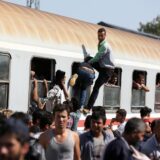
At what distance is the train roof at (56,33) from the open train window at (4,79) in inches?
10.7

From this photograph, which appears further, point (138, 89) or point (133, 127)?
point (138, 89)

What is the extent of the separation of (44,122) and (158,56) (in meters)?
7.46

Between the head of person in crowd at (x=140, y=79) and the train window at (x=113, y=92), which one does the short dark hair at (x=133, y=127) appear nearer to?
the train window at (x=113, y=92)

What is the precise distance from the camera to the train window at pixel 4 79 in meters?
7.34

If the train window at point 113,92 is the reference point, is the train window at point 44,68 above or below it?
above

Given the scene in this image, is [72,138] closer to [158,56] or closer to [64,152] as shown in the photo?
[64,152]

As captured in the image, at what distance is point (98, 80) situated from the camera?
9.54 m

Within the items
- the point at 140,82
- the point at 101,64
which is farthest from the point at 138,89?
the point at 101,64

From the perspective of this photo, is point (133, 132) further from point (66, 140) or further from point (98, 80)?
point (98, 80)

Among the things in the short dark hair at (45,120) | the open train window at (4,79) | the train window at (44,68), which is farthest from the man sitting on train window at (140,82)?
the short dark hair at (45,120)

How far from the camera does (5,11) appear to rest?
26.2 ft

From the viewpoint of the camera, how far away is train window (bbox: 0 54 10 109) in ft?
24.1

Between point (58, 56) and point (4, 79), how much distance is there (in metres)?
1.38

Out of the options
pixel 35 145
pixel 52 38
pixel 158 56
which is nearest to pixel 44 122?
pixel 35 145
